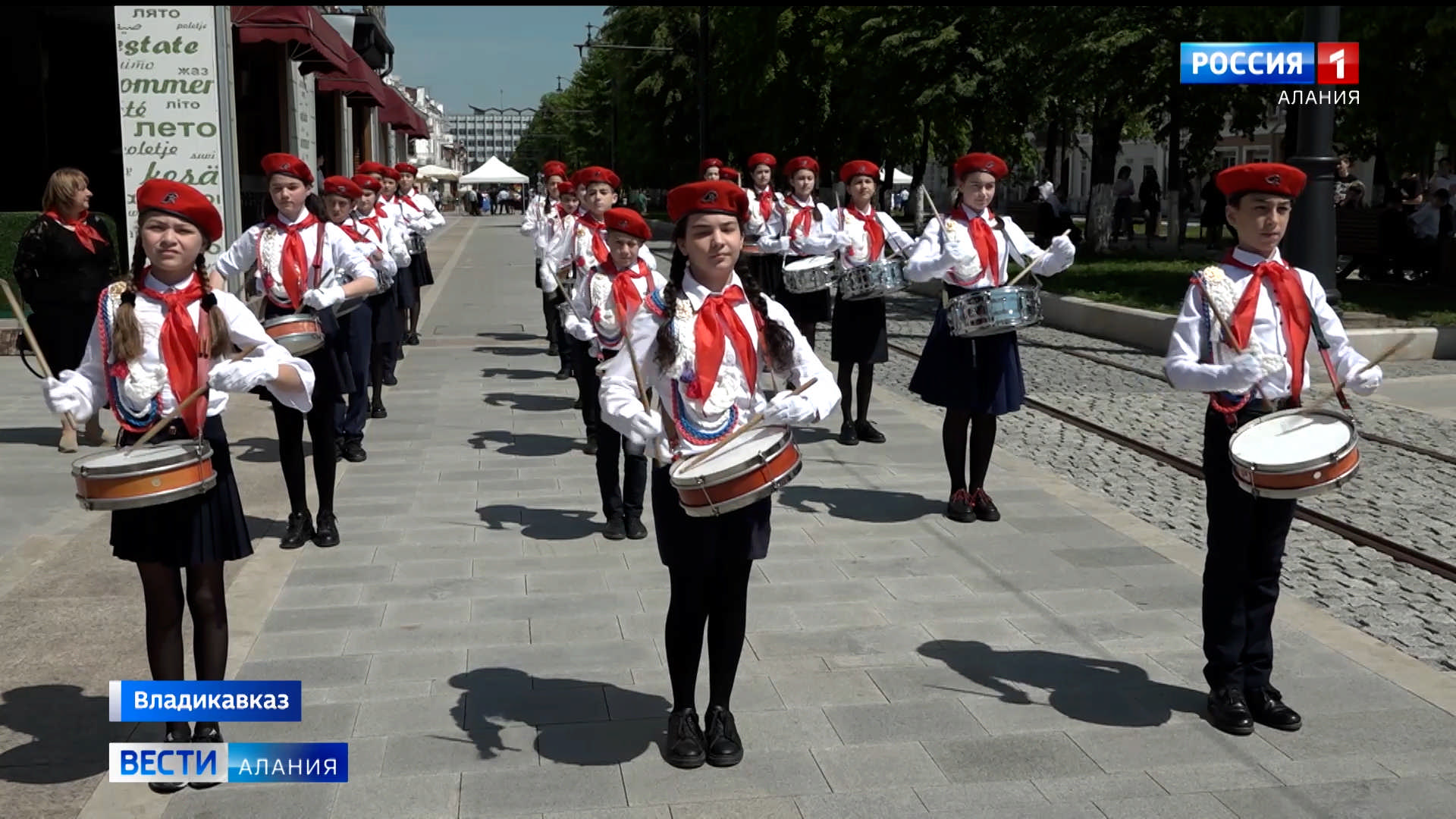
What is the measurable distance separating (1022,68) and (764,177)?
15.4m

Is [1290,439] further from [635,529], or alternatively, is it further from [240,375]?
[635,529]

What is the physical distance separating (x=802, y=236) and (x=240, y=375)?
690 cm

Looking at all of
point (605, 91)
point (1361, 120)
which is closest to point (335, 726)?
point (1361, 120)

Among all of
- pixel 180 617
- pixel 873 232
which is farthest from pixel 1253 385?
pixel 873 232

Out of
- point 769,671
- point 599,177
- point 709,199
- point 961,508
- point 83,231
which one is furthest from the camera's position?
point 83,231

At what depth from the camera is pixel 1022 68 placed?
26844 millimetres

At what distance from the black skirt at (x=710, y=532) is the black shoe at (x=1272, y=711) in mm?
1793

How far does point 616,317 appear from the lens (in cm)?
765

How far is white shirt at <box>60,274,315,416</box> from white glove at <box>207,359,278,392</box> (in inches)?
3.0

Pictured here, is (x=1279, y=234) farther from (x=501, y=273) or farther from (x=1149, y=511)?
(x=501, y=273)

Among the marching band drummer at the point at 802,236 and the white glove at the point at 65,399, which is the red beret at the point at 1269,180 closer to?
the white glove at the point at 65,399

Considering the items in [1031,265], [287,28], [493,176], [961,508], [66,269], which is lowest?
[961,508]

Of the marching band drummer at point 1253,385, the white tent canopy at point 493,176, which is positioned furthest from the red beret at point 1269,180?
the white tent canopy at point 493,176

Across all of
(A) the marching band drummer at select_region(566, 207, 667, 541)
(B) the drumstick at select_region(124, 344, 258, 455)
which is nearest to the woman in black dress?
(A) the marching band drummer at select_region(566, 207, 667, 541)
